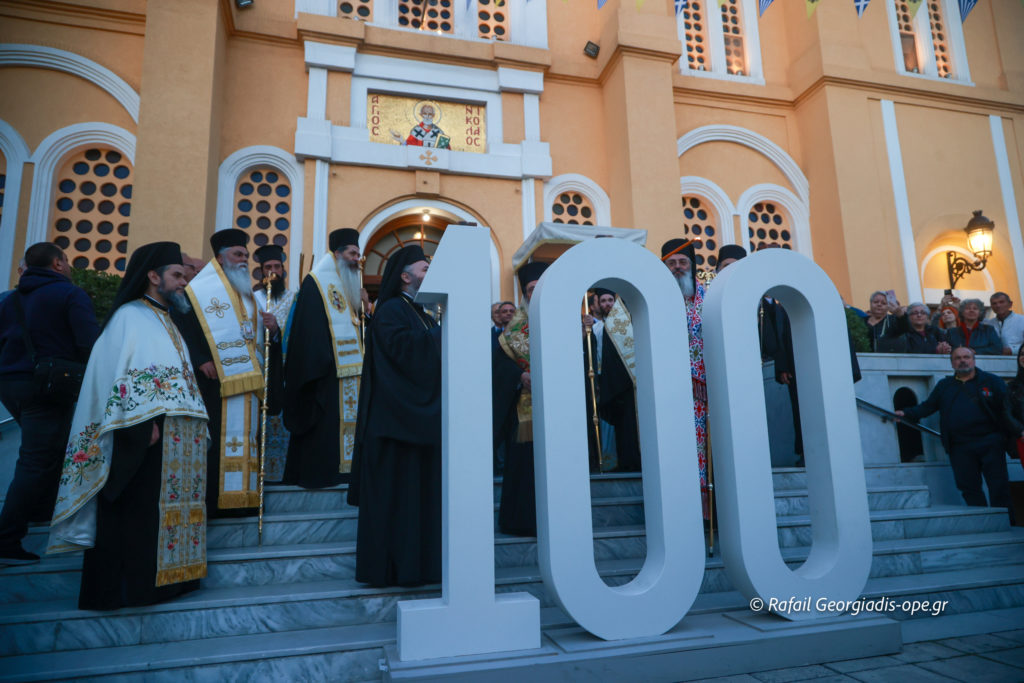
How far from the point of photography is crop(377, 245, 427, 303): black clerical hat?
146 inches

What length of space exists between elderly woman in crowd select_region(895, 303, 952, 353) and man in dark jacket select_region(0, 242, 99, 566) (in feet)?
25.5

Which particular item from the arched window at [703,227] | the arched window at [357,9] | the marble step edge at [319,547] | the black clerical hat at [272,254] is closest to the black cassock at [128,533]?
the marble step edge at [319,547]

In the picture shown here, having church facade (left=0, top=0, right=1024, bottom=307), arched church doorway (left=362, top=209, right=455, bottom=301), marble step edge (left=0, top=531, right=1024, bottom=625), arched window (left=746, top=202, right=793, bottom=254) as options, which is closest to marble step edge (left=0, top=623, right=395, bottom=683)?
marble step edge (left=0, top=531, right=1024, bottom=625)

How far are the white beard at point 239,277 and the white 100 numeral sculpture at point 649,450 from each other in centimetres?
224

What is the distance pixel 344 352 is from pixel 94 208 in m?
6.71

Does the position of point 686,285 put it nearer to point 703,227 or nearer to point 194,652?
point 194,652

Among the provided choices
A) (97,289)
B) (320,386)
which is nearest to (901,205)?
(320,386)

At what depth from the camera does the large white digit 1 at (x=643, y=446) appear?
9.30 feet

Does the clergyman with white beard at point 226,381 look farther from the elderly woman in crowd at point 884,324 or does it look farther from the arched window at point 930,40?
the arched window at point 930,40

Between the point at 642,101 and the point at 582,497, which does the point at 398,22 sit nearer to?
the point at 642,101

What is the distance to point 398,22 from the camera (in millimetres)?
10547

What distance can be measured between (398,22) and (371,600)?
9978 millimetres

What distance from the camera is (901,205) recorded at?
1138 cm

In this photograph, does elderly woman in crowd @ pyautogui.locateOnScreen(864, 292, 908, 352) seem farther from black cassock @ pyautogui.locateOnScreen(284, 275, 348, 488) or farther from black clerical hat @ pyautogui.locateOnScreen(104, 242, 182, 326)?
black clerical hat @ pyautogui.locateOnScreen(104, 242, 182, 326)
